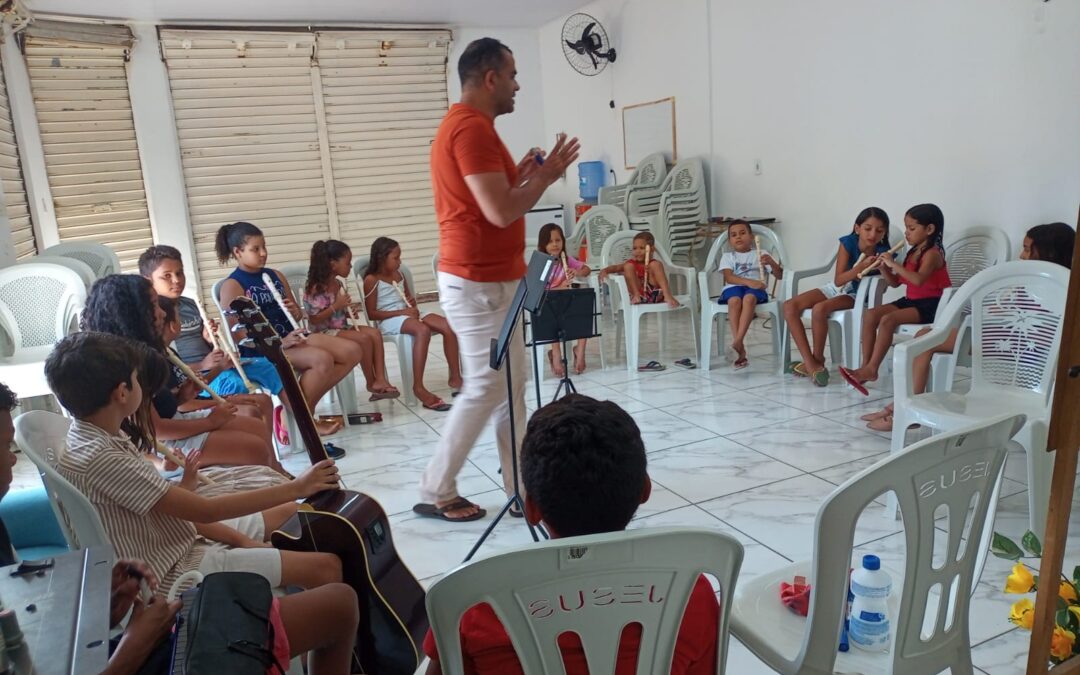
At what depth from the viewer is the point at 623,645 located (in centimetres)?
100

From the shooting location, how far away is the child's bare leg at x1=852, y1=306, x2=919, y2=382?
150 inches

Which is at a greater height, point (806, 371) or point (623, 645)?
point (623, 645)

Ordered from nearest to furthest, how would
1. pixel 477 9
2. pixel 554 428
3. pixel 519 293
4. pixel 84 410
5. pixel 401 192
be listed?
1. pixel 554 428
2. pixel 84 410
3. pixel 519 293
4. pixel 477 9
5. pixel 401 192

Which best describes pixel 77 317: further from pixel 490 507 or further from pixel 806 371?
pixel 806 371

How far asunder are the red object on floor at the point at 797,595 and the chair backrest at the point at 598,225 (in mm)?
4560

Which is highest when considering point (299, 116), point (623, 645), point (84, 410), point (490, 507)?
point (299, 116)

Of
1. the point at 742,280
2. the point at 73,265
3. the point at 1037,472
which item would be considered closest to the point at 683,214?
the point at 742,280

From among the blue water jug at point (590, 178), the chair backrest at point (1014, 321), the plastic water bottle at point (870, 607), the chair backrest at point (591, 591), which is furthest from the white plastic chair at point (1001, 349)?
the blue water jug at point (590, 178)

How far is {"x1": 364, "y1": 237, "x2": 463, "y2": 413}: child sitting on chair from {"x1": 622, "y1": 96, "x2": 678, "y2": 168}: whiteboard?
2.88 meters

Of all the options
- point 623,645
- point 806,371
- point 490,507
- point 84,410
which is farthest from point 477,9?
point 623,645

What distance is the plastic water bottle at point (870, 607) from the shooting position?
1364 millimetres

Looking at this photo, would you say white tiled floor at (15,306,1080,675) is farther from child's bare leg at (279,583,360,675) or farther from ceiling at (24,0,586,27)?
ceiling at (24,0,586,27)

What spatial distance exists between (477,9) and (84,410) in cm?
619

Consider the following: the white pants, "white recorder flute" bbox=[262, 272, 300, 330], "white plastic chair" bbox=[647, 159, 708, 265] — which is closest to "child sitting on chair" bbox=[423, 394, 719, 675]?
the white pants
